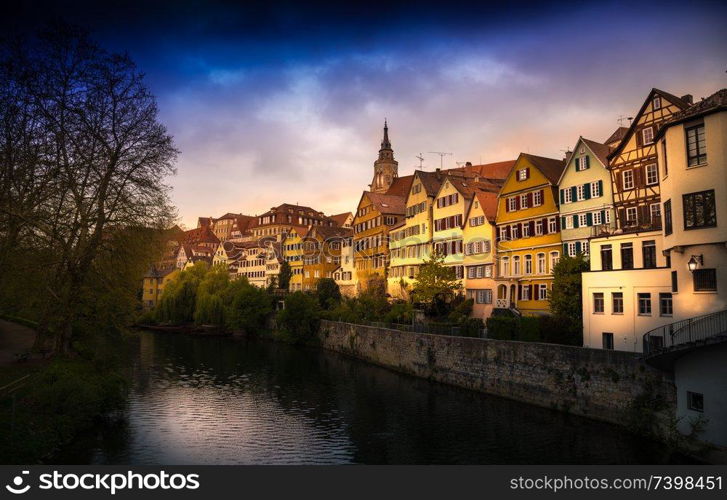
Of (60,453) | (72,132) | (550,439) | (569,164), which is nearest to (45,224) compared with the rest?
(72,132)

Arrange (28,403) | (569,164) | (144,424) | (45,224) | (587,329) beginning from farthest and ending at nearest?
(569,164) < (587,329) < (144,424) < (45,224) < (28,403)

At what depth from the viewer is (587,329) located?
29.7 m

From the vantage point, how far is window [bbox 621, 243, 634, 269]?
2838 cm

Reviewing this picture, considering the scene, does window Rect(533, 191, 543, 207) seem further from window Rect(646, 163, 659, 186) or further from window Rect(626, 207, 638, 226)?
window Rect(646, 163, 659, 186)

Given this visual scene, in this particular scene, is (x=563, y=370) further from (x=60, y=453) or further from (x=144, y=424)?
(x=60, y=453)

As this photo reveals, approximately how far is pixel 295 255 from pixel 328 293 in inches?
827

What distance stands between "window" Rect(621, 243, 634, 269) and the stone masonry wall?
598 cm

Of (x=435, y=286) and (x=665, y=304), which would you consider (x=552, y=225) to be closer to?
(x=435, y=286)

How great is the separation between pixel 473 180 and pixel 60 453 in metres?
43.1

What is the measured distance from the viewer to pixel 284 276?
272 feet

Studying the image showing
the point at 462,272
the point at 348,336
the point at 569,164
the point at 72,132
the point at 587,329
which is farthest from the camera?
the point at 348,336

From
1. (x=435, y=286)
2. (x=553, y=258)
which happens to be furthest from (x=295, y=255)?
(x=553, y=258)

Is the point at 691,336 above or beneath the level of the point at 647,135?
beneath
